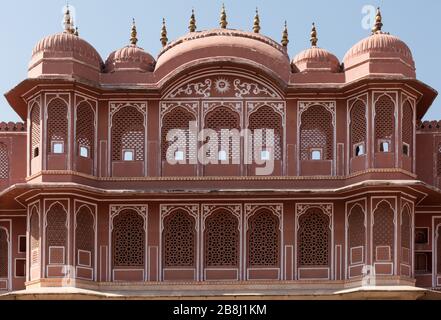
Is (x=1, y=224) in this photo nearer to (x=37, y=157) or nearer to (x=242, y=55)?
(x=37, y=157)

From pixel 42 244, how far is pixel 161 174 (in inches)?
129

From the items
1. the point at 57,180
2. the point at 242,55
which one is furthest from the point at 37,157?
the point at 242,55

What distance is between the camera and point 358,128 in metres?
28.6

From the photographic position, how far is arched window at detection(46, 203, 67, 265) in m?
27.6

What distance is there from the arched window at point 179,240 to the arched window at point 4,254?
4083 mm

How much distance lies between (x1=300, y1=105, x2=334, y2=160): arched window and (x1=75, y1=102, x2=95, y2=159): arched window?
16.4ft

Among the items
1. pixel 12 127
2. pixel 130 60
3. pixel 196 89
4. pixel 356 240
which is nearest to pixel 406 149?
pixel 356 240

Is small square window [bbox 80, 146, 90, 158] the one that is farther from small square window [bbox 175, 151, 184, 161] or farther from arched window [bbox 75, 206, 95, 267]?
small square window [bbox 175, 151, 184, 161]

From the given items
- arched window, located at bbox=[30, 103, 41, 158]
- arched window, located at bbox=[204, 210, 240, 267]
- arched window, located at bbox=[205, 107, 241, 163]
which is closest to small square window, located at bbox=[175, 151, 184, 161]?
arched window, located at bbox=[205, 107, 241, 163]

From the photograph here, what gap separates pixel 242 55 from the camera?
2892cm

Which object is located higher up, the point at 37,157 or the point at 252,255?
the point at 37,157

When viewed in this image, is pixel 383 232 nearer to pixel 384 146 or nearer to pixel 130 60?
pixel 384 146

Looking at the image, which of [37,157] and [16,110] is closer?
[37,157]

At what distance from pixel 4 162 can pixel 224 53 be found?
614 cm
